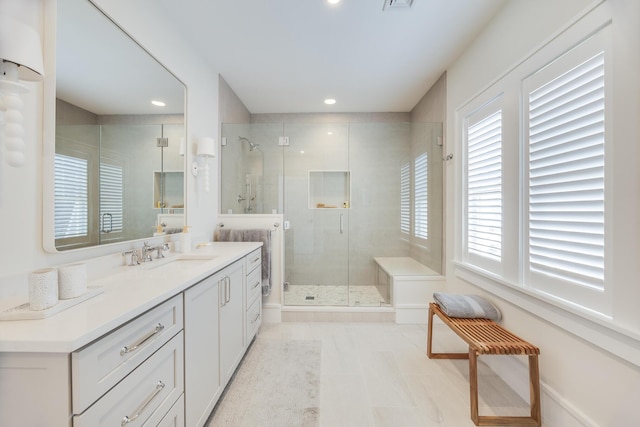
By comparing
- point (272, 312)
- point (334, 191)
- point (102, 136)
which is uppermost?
point (102, 136)

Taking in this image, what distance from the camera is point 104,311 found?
2.80 feet

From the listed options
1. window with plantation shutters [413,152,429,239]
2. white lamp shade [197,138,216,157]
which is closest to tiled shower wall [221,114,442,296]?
window with plantation shutters [413,152,429,239]

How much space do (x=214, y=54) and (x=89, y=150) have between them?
5.32 ft

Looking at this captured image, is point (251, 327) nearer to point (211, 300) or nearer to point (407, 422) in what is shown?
point (211, 300)

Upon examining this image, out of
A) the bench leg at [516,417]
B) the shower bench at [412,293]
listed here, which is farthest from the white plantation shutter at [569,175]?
the shower bench at [412,293]

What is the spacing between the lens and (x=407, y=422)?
1.52 m

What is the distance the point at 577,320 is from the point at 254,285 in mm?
2148

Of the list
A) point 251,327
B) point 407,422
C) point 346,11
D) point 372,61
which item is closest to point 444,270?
point 407,422

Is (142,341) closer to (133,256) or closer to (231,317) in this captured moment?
(133,256)

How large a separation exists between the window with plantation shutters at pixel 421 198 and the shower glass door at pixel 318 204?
32.6 inches

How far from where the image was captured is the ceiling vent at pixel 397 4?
1.78 metres

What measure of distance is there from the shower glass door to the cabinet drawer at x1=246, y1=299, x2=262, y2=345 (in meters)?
0.80

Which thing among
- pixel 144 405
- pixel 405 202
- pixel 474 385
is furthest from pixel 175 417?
pixel 405 202

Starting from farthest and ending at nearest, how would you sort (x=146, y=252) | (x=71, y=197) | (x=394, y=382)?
(x=394, y=382) → (x=146, y=252) → (x=71, y=197)
